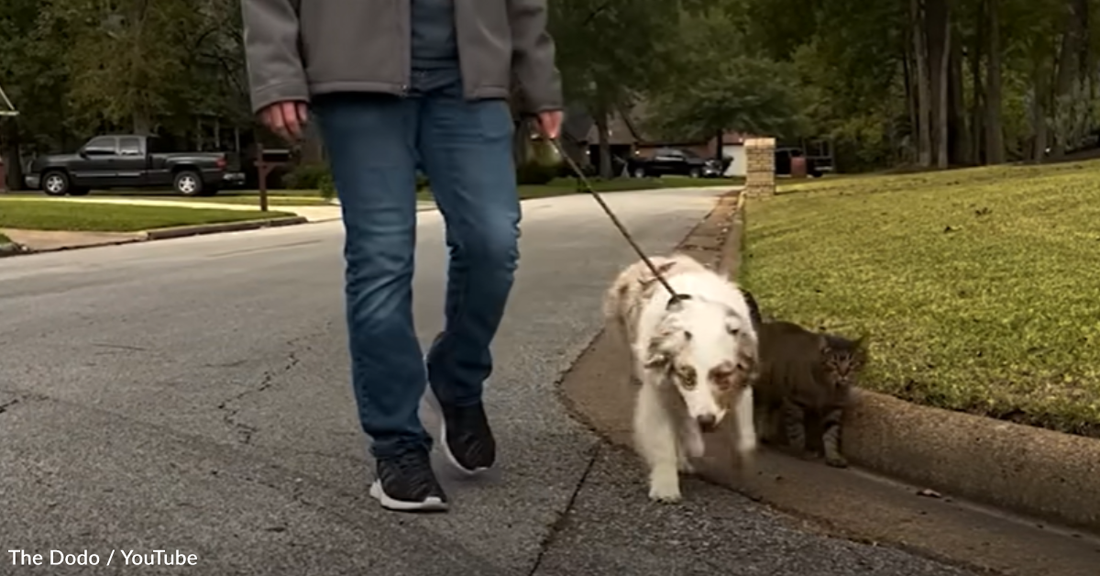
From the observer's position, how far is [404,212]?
11.5 feet

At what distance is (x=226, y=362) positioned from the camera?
6.21 meters

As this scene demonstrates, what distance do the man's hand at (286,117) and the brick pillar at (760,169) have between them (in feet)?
68.0

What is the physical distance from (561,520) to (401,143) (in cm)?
110

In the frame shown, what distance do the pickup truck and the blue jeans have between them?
30963 millimetres

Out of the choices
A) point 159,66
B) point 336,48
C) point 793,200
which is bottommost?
point 793,200

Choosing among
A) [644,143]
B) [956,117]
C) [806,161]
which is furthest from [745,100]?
[956,117]

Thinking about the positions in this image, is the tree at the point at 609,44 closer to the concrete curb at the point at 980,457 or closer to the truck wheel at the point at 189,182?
the truck wheel at the point at 189,182

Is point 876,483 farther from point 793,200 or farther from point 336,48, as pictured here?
point 793,200

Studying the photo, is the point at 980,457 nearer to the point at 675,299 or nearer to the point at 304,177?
the point at 675,299

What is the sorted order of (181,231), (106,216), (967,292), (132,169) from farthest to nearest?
(132,169) → (106,216) → (181,231) → (967,292)

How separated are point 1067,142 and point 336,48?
2227 cm

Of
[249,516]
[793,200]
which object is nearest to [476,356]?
[249,516]

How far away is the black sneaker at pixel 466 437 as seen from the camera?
3859mm

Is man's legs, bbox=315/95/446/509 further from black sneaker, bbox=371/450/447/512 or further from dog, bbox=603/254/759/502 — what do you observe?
dog, bbox=603/254/759/502
